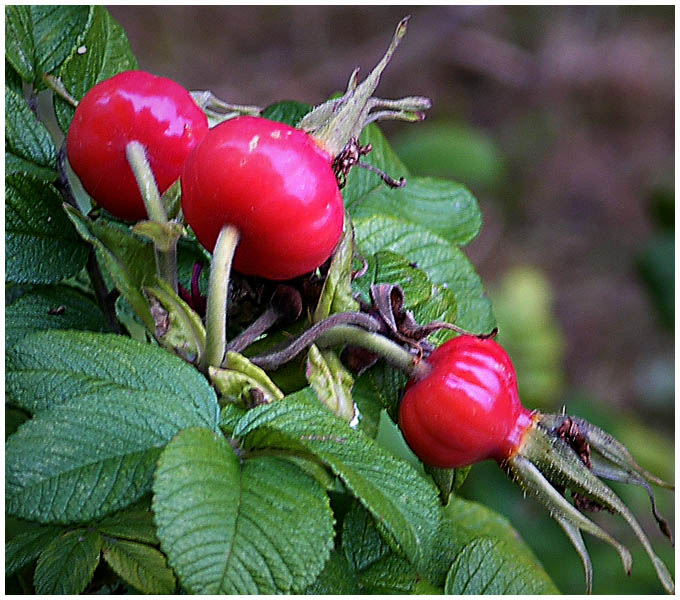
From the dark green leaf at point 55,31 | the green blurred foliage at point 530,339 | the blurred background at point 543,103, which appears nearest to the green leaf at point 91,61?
the dark green leaf at point 55,31

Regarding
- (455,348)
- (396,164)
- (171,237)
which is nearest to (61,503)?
(171,237)

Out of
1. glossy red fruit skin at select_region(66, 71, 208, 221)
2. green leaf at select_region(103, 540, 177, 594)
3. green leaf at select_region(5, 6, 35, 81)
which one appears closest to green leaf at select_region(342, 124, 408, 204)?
glossy red fruit skin at select_region(66, 71, 208, 221)

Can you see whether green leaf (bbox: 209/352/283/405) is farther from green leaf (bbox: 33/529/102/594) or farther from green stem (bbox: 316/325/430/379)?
green leaf (bbox: 33/529/102/594)

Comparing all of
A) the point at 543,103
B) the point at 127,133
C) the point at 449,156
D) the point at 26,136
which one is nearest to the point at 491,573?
the point at 127,133

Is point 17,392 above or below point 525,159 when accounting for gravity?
above

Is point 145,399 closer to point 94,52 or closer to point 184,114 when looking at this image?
point 184,114
